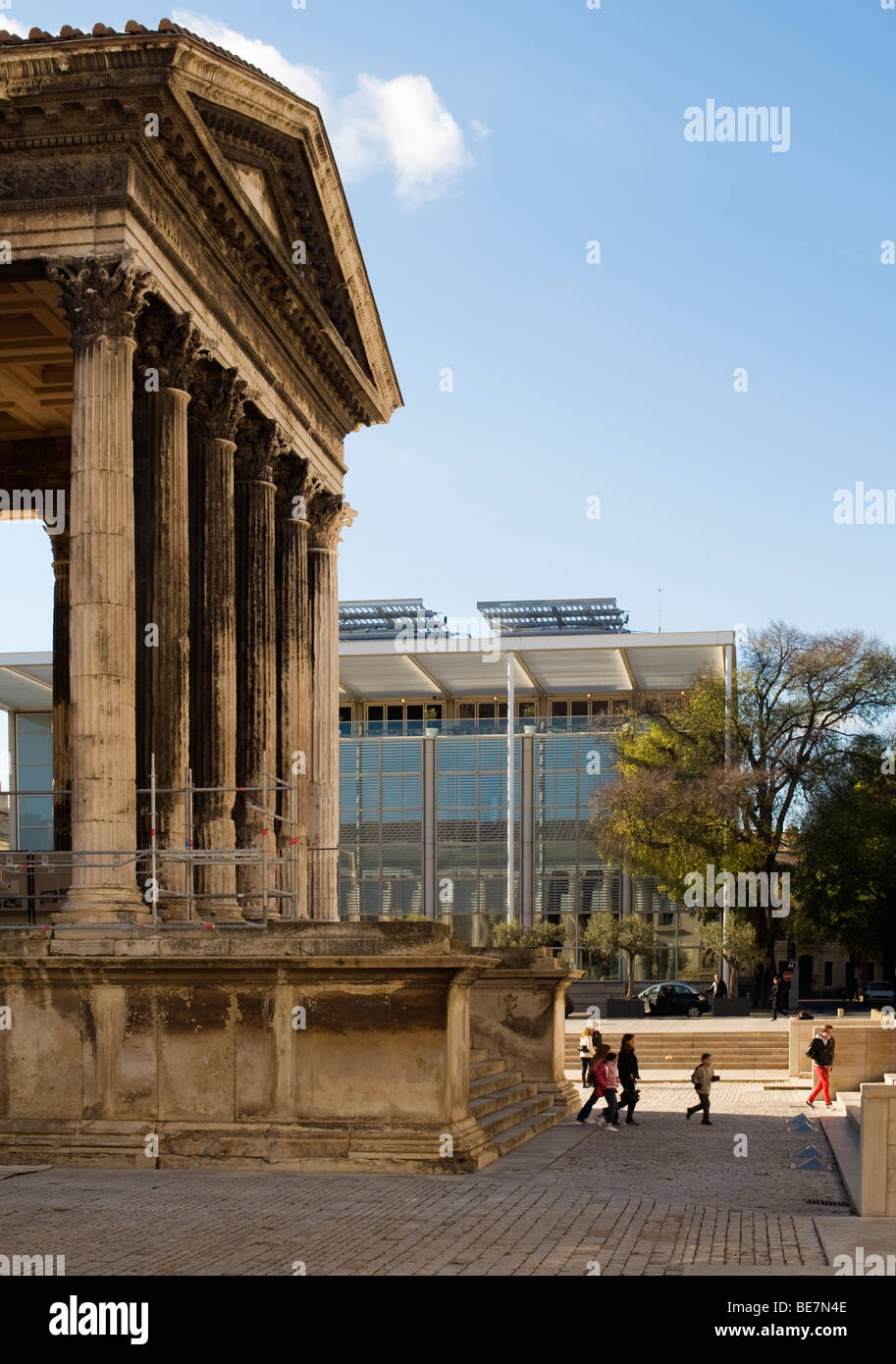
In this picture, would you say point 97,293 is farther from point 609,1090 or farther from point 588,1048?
point 588,1048

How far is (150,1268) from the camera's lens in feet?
43.8

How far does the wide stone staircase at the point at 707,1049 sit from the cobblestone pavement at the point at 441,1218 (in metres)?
21.0

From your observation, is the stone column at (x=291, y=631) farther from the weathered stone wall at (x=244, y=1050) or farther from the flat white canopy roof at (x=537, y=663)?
the flat white canopy roof at (x=537, y=663)

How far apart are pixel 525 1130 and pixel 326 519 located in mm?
16161

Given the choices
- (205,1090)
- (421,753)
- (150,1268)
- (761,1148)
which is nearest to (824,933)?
(421,753)

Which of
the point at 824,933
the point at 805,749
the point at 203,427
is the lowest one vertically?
the point at 824,933

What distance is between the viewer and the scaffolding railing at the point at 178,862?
75.2ft

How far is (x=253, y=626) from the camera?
31609 mm

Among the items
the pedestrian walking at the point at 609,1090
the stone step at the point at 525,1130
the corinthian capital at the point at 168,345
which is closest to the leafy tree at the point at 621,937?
the pedestrian walking at the point at 609,1090

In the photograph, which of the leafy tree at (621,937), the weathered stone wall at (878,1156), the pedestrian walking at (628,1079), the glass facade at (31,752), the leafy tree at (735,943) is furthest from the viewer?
the glass facade at (31,752)

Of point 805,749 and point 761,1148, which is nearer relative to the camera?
point 761,1148

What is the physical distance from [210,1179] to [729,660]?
214 ft

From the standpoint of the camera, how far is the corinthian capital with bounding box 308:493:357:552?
1446 inches

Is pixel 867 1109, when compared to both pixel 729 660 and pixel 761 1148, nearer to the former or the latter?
pixel 761 1148
